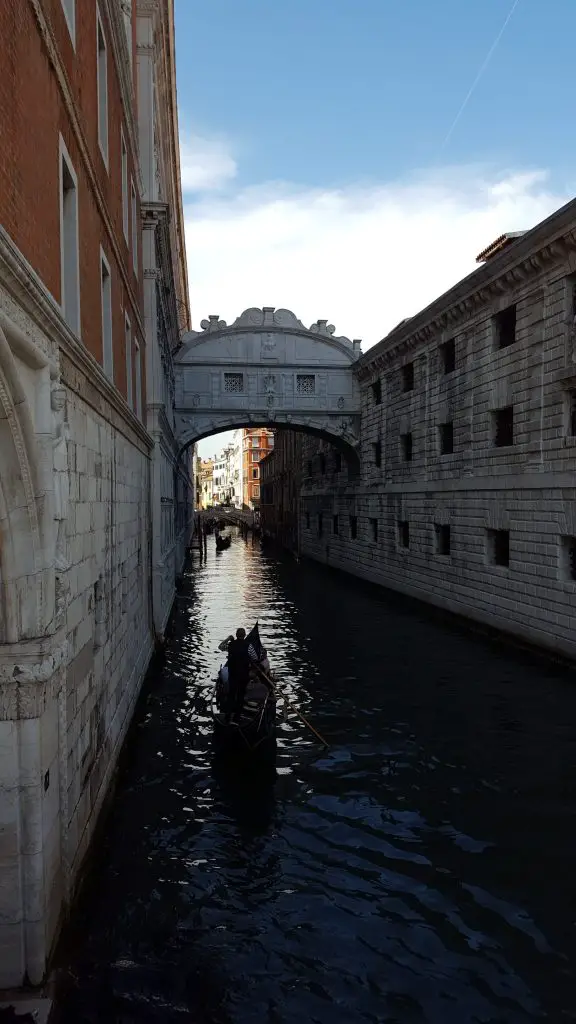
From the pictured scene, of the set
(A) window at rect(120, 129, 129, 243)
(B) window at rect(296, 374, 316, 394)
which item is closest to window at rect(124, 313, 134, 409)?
(A) window at rect(120, 129, 129, 243)

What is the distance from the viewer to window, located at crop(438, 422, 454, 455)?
21.9 meters

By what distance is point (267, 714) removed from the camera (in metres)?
9.70

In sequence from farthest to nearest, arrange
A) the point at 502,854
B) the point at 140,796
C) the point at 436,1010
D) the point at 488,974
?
the point at 140,796, the point at 502,854, the point at 488,974, the point at 436,1010

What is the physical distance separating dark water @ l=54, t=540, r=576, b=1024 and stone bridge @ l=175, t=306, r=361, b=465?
1753cm

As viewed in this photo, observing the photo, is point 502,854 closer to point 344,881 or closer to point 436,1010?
point 344,881

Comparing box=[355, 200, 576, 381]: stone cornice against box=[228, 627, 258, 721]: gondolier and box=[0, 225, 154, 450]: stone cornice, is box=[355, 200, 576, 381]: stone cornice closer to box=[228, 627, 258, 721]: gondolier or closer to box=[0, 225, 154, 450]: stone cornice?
box=[228, 627, 258, 721]: gondolier

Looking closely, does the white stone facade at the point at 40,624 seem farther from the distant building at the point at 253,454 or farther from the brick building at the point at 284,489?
the distant building at the point at 253,454

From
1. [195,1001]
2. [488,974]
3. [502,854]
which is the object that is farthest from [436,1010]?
[502,854]

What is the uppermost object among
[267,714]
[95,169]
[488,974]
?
[95,169]

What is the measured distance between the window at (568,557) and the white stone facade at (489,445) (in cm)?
3

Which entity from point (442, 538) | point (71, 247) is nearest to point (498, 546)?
point (442, 538)

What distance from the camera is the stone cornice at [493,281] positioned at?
14.8 m

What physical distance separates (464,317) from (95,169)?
1416 cm

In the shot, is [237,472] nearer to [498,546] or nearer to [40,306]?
[498,546]
